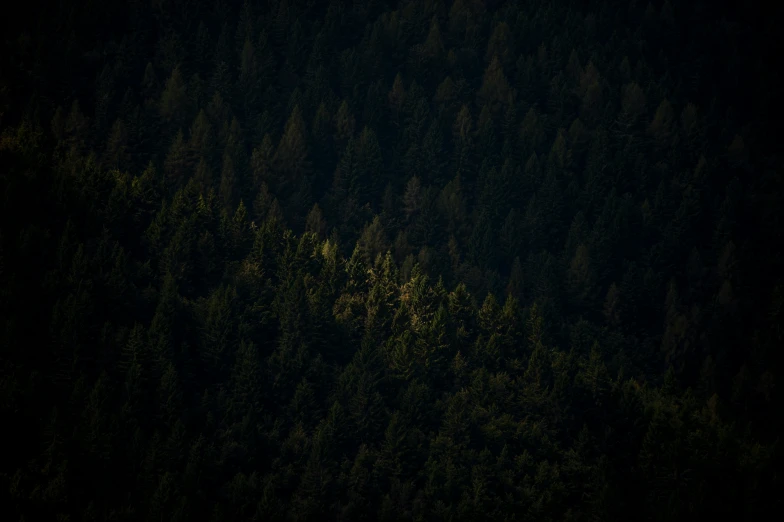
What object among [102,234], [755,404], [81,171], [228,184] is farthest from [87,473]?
[755,404]

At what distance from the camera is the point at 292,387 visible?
11831 cm

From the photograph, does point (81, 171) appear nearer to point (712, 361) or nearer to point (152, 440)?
point (152, 440)

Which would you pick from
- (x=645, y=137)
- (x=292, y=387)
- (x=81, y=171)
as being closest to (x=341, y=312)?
(x=292, y=387)

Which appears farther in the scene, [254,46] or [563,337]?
[254,46]

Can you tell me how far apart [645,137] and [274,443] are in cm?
9022

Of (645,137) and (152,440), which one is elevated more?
(645,137)

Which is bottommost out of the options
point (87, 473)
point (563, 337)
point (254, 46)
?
point (87, 473)

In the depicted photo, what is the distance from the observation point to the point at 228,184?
6250 inches

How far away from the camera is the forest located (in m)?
109

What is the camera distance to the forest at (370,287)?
10938cm

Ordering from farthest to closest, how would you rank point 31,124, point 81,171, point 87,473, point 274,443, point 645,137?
point 645,137
point 31,124
point 81,171
point 274,443
point 87,473

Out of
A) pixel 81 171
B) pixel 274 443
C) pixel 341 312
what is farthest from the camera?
pixel 81 171

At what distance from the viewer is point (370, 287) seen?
128875 mm

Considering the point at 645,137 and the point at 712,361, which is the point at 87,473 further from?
the point at 645,137
